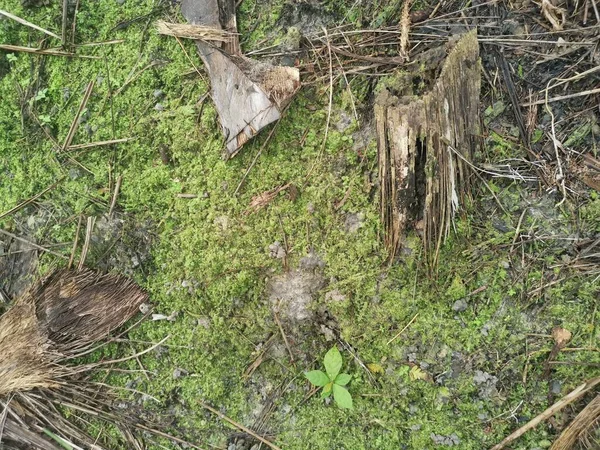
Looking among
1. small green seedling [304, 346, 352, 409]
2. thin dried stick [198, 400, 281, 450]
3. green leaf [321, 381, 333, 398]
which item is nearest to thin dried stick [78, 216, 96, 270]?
thin dried stick [198, 400, 281, 450]

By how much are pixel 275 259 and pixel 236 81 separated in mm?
1041

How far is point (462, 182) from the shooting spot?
7.68 ft

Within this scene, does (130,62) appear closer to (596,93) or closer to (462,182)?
(462,182)

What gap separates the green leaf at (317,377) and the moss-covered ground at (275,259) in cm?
8

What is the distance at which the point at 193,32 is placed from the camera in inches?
104

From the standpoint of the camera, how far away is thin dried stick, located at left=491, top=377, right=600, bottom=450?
2.22 metres

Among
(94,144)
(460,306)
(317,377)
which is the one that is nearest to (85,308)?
(94,144)

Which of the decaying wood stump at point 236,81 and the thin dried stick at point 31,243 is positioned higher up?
the decaying wood stump at point 236,81

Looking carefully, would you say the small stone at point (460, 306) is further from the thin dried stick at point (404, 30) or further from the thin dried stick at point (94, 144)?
the thin dried stick at point (94, 144)

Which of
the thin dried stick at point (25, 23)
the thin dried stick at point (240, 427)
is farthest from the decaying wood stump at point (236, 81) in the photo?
the thin dried stick at point (240, 427)

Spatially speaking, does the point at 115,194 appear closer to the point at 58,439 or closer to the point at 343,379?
the point at 58,439

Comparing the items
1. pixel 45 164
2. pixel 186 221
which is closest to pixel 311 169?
pixel 186 221

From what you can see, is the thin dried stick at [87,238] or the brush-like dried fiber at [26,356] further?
the thin dried stick at [87,238]

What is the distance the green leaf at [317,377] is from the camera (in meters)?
2.44
